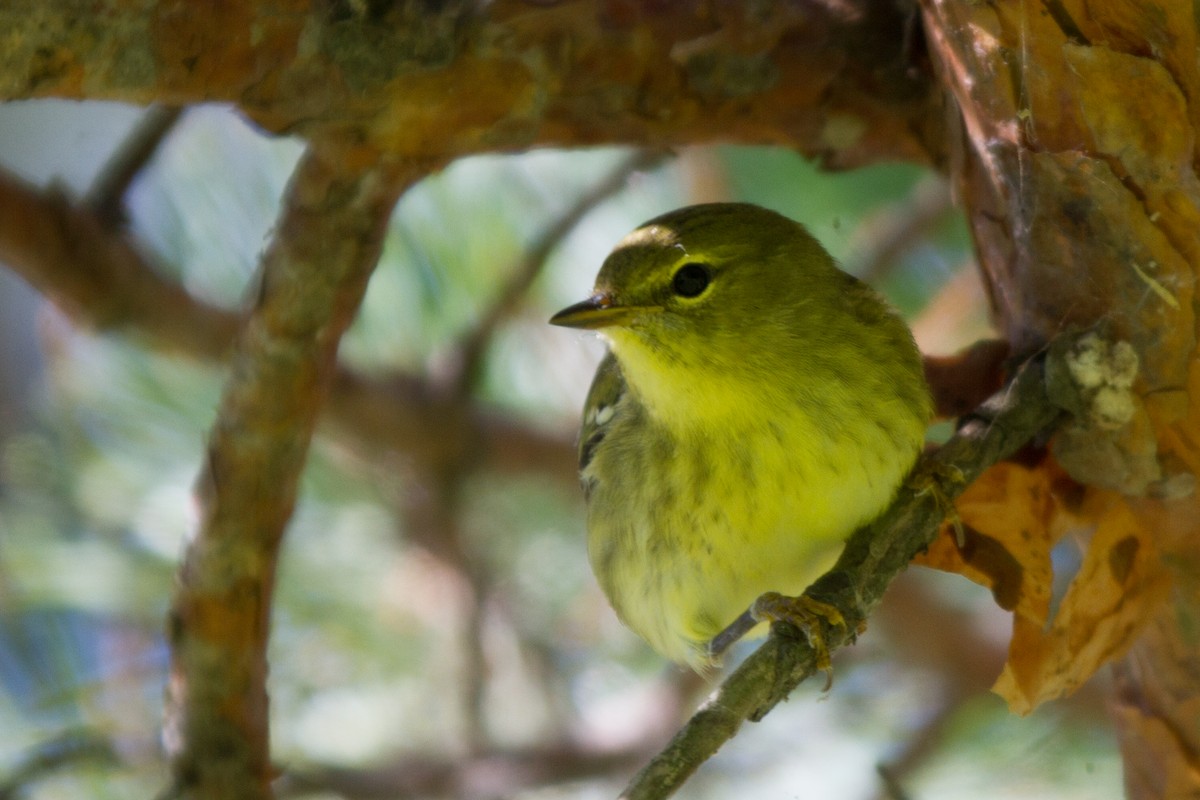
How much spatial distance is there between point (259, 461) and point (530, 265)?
84 centimetres

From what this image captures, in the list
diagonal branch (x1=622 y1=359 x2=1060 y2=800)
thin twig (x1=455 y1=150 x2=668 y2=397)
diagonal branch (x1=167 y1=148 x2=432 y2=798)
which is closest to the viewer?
diagonal branch (x1=622 y1=359 x2=1060 y2=800)

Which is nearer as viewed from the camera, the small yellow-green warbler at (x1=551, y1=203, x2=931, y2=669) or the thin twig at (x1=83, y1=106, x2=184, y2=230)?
the small yellow-green warbler at (x1=551, y1=203, x2=931, y2=669)

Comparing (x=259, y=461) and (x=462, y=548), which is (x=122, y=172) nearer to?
(x=259, y=461)

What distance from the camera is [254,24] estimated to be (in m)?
1.44

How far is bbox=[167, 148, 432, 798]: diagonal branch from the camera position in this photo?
157 centimetres

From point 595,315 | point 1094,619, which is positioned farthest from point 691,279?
point 1094,619

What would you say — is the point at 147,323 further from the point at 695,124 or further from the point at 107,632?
the point at 695,124

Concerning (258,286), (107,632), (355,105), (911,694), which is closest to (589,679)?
(911,694)

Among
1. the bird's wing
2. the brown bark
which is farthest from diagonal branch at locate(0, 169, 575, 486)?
the brown bark

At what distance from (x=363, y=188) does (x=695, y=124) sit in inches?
20.5

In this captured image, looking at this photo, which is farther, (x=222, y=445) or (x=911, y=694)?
(x=911, y=694)

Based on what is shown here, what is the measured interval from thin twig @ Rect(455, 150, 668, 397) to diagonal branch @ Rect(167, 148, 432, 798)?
724mm

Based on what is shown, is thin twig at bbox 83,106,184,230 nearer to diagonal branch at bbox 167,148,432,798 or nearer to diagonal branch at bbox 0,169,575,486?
diagonal branch at bbox 0,169,575,486

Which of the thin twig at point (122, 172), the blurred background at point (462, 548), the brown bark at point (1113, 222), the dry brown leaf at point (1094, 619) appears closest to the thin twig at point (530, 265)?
the blurred background at point (462, 548)
